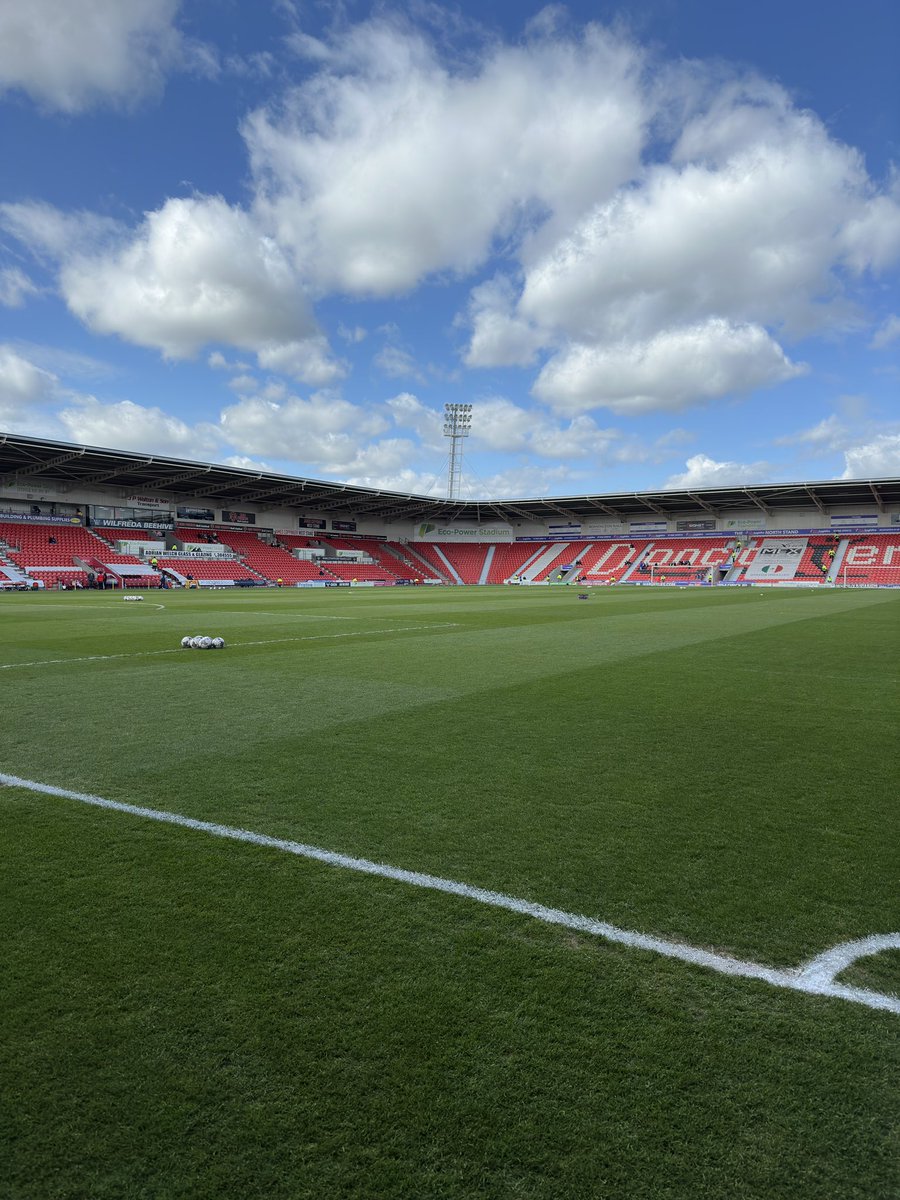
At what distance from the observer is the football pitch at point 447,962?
197 centimetres

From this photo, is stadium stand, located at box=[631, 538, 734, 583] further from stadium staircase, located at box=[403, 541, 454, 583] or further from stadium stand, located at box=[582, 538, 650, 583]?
stadium staircase, located at box=[403, 541, 454, 583]

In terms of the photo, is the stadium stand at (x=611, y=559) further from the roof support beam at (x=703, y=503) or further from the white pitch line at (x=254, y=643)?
the white pitch line at (x=254, y=643)

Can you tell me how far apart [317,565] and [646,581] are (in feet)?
107

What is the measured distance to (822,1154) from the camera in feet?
6.47

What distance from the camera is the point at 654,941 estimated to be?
120 inches

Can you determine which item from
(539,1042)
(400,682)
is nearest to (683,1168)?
(539,1042)

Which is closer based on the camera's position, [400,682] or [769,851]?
[769,851]

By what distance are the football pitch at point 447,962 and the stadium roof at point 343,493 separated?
4723 cm

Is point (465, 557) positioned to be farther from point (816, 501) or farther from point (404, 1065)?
point (404, 1065)

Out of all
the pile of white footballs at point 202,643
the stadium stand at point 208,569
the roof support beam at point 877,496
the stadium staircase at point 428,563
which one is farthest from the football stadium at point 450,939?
the stadium staircase at point 428,563

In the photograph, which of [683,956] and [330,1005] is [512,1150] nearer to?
[330,1005]

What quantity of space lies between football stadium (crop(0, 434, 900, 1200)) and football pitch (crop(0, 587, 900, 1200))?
13 millimetres

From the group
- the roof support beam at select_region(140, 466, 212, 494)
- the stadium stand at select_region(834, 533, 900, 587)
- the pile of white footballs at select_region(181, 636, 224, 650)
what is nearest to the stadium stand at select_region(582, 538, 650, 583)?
the stadium stand at select_region(834, 533, 900, 587)

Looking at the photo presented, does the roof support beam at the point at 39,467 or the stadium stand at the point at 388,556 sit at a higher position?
the roof support beam at the point at 39,467
